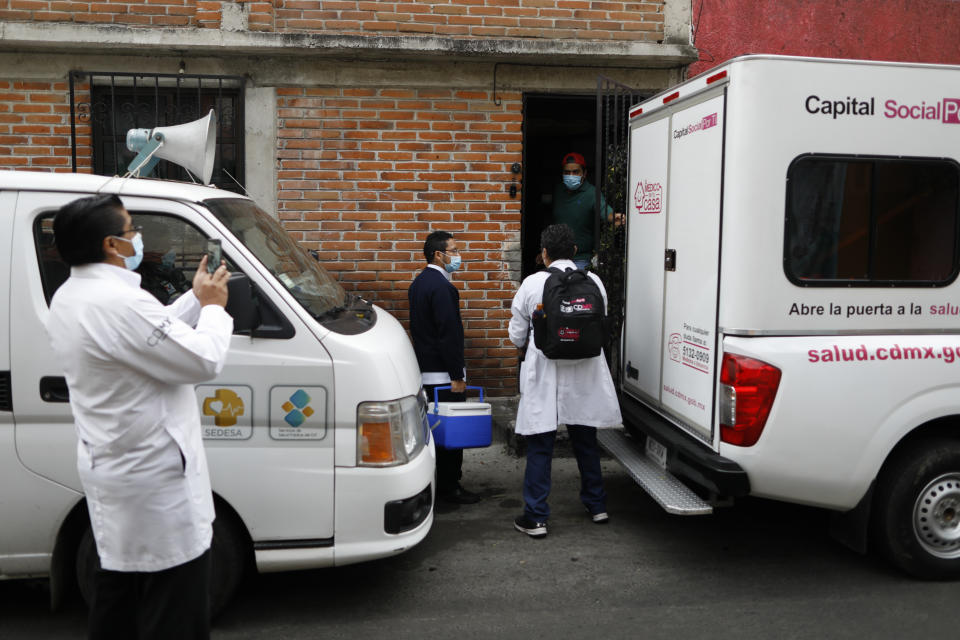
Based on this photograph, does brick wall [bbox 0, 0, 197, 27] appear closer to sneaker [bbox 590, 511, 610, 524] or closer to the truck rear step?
the truck rear step

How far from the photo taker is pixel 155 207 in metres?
3.69

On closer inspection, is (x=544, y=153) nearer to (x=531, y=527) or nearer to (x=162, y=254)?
(x=531, y=527)

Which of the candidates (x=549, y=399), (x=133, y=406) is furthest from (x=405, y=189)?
(x=133, y=406)

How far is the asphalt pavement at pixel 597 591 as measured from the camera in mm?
3902

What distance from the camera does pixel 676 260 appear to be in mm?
4840

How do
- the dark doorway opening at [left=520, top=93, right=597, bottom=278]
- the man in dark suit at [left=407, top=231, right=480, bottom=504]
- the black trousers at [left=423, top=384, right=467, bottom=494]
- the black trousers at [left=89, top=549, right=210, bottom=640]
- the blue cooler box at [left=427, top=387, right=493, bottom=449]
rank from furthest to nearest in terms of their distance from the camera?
the dark doorway opening at [left=520, top=93, right=597, bottom=278] → the black trousers at [left=423, top=384, right=467, bottom=494] → the man in dark suit at [left=407, top=231, right=480, bottom=504] → the blue cooler box at [left=427, top=387, right=493, bottom=449] → the black trousers at [left=89, top=549, right=210, bottom=640]

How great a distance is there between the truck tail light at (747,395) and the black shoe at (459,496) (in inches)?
82.5

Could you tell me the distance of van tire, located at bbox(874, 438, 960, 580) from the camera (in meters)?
4.27

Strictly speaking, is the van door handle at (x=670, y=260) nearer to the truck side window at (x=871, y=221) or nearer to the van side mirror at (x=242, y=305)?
the truck side window at (x=871, y=221)

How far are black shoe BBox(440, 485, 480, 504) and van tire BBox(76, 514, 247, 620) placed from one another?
2066 mm

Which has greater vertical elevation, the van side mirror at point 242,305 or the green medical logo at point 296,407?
the van side mirror at point 242,305

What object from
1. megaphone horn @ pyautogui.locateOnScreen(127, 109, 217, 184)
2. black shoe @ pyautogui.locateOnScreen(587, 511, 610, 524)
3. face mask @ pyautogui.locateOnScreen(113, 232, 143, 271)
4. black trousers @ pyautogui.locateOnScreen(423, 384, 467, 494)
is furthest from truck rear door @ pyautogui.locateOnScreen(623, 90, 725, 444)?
face mask @ pyautogui.locateOnScreen(113, 232, 143, 271)

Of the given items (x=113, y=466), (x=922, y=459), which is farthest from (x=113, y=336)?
(x=922, y=459)

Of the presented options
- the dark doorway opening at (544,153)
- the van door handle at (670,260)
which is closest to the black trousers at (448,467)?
the van door handle at (670,260)
